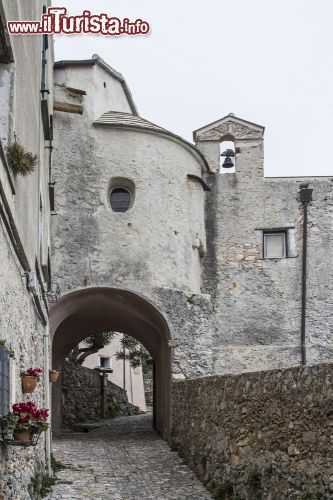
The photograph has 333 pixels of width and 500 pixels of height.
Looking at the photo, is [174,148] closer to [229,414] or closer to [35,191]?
[35,191]

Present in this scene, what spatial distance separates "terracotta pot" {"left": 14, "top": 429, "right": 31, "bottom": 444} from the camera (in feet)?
19.6

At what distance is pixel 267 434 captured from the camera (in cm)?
723

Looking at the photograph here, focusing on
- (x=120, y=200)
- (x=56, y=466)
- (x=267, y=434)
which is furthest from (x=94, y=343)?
(x=267, y=434)

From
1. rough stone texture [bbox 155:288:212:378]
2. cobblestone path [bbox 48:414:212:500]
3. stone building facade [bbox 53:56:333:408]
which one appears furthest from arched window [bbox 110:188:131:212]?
cobblestone path [bbox 48:414:212:500]

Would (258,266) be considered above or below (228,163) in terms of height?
below

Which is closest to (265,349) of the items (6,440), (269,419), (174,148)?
(174,148)

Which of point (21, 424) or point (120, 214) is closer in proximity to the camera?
point (21, 424)

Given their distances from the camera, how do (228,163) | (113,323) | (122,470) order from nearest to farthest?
1. (122,470)
2. (228,163)
3. (113,323)

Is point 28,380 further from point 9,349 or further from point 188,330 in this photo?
point 188,330

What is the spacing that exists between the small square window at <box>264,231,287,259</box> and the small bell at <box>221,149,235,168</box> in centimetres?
196

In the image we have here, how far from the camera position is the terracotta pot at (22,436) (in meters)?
5.96

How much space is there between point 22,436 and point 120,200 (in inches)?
381

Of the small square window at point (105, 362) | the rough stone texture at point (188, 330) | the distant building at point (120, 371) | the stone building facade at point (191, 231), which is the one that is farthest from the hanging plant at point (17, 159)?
the small square window at point (105, 362)

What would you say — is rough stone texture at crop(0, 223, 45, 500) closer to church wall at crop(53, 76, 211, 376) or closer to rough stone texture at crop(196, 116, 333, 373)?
church wall at crop(53, 76, 211, 376)
